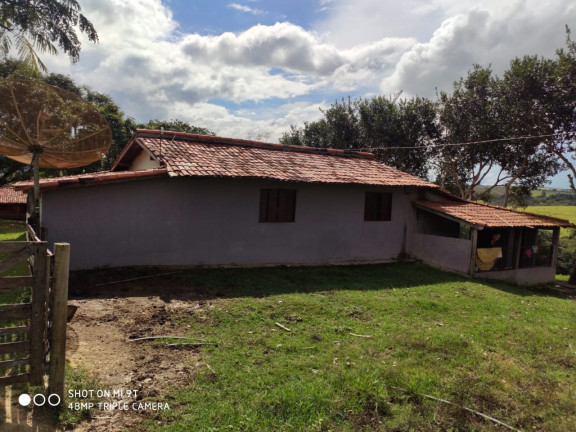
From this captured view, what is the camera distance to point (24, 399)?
11.4ft

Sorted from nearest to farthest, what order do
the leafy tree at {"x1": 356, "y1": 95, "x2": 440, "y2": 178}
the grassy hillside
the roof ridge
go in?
the roof ridge < the leafy tree at {"x1": 356, "y1": 95, "x2": 440, "y2": 178} < the grassy hillside

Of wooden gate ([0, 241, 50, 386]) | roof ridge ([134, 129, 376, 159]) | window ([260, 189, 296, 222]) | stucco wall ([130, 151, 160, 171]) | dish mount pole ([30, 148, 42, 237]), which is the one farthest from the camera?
roof ridge ([134, 129, 376, 159])

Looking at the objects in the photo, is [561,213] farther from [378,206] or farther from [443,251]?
[378,206]

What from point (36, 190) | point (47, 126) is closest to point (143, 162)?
point (47, 126)

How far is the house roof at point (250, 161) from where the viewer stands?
10102mm

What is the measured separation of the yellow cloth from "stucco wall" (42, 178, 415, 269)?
3446 millimetres

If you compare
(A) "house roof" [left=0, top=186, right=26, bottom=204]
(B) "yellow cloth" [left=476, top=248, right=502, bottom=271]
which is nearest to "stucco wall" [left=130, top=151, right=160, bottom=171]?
(B) "yellow cloth" [left=476, top=248, right=502, bottom=271]

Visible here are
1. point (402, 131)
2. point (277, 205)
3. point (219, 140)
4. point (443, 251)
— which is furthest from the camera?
point (402, 131)

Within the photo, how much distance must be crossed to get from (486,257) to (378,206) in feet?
14.2

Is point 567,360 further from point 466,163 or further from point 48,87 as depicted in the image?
point 466,163

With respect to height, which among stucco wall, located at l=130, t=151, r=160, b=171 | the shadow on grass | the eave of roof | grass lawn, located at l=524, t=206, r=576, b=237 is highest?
stucco wall, located at l=130, t=151, r=160, b=171

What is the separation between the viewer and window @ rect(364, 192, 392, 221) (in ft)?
43.7

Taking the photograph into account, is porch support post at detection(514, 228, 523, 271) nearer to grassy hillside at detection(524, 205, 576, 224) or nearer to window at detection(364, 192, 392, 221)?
window at detection(364, 192, 392, 221)

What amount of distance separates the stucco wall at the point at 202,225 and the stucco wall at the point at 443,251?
5.69ft
